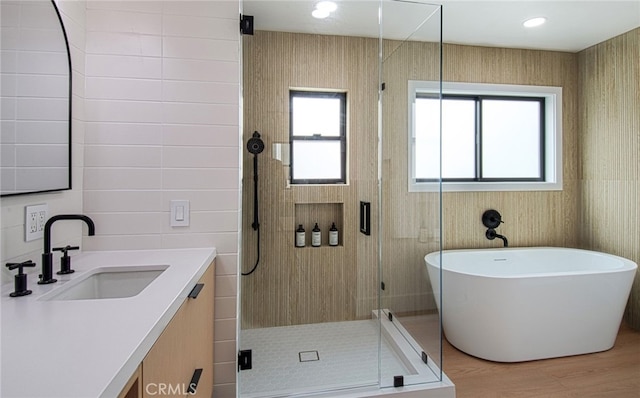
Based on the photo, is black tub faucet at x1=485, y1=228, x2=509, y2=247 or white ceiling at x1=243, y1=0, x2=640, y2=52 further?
black tub faucet at x1=485, y1=228, x2=509, y2=247

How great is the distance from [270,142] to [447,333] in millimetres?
1948

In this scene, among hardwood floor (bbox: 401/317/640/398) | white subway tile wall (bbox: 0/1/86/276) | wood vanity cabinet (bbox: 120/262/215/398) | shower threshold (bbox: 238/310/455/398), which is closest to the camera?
wood vanity cabinet (bbox: 120/262/215/398)

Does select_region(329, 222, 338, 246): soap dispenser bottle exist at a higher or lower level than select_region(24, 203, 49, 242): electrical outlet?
lower

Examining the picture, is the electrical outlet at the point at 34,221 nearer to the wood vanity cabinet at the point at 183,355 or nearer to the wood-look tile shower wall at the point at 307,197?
the wood vanity cabinet at the point at 183,355

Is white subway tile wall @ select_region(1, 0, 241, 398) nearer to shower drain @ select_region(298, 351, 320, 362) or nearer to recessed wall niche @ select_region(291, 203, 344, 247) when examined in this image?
shower drain @ select_region(298, 351, 320, 362)

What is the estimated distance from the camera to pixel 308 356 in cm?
219

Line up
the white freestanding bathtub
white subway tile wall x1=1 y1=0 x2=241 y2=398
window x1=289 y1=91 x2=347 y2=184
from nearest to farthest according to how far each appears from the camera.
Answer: white subway tile wall x1=1 y1=0 x2=241 y2=398, the white freestanding bathtub, window x1=289 y1=91 x2=347 y2=184

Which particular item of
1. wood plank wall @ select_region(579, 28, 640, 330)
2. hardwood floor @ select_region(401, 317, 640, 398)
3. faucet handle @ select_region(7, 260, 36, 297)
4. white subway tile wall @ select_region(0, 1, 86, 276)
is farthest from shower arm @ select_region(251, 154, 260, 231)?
wood plank wall @ select_region(579, 28, 640, 330)

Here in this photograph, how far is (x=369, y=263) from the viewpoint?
8.52 ft

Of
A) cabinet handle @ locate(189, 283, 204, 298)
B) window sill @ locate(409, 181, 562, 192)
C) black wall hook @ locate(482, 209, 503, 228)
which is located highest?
window sill @ locate(409, 181, 562, 192)

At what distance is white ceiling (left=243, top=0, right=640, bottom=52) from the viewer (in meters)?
2.28

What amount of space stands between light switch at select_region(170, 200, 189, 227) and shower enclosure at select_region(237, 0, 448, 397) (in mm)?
712

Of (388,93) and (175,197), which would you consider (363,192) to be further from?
(175,197)

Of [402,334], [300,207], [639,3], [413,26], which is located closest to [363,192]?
[300,207]
